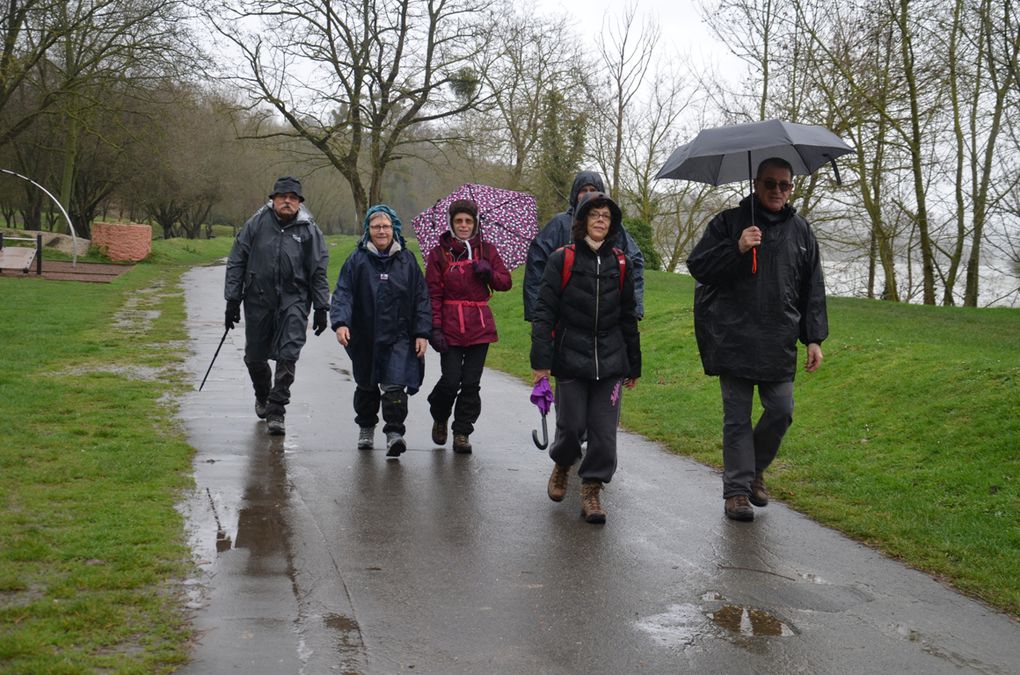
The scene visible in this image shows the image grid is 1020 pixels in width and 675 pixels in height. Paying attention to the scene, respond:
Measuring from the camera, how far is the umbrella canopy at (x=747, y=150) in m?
6.04

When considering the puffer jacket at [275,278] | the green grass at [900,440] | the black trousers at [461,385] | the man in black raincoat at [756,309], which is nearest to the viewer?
the green grass at [900,440]

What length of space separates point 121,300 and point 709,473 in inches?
669

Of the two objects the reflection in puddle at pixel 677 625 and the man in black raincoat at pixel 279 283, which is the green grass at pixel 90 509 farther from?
the reflection in puddle at pixel 677 625

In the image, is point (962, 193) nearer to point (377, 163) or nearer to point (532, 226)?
point (377, 163)

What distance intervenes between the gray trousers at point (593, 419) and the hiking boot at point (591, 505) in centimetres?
4

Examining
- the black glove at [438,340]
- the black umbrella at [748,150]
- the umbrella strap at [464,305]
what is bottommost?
the black glove at [438,340]

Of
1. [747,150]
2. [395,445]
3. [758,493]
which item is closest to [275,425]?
[395,445]

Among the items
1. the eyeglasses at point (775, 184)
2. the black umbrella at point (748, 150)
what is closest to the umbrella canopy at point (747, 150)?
the black umbrella at point (748, 150)

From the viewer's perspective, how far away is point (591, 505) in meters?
6.12

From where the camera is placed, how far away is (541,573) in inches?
199

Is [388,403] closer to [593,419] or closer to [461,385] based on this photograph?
[461,385]

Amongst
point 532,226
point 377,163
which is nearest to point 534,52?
point 377,163

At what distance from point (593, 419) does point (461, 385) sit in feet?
6.27

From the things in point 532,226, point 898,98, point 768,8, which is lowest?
point 532,226
